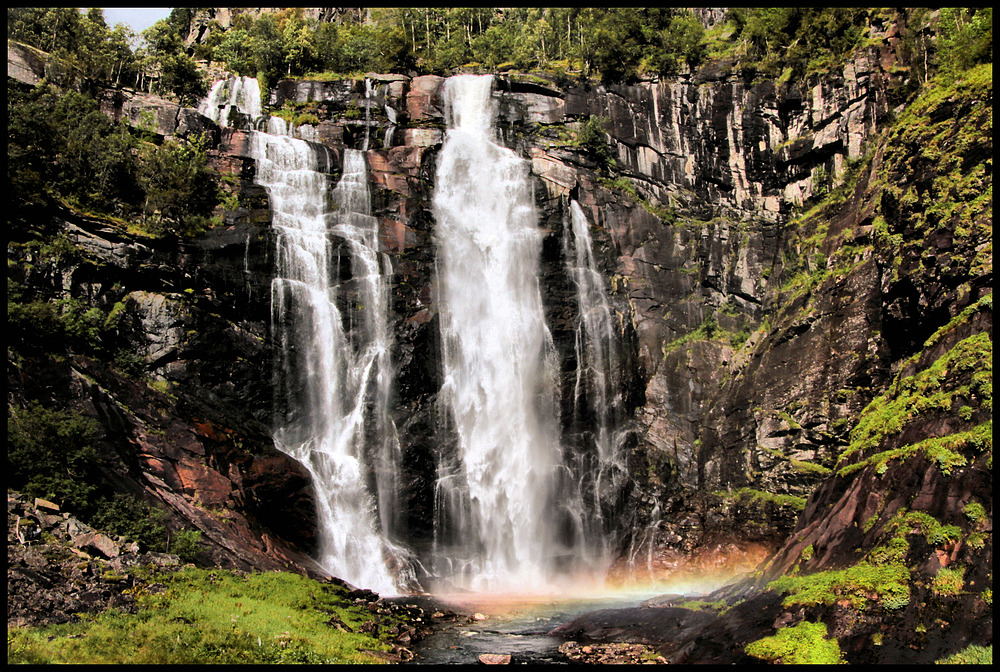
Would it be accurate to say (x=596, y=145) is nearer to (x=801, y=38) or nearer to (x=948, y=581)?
(x=801, y=38)

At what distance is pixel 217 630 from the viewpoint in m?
13.1

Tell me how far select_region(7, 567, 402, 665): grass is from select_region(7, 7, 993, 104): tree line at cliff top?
28480 mm

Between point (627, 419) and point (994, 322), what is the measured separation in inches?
635

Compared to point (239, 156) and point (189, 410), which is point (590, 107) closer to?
point (239, 156)

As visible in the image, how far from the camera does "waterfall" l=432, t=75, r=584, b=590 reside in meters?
27.0

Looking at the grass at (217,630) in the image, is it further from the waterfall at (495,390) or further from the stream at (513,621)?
the waterfall at (495,390)

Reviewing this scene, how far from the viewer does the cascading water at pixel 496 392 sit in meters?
27.0

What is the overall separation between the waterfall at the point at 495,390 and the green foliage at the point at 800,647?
46.6ft

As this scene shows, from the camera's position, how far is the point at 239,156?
31.8 meters

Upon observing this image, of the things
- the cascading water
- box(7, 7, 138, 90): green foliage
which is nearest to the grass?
the cascading water

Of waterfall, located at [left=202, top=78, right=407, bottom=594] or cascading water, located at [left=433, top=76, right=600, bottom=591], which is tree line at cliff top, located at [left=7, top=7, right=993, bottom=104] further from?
waterfall, located at [left=202, top=78, right=407, bottom=594]

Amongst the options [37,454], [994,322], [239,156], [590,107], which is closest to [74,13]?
[239,156]

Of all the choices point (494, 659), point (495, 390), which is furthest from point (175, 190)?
point (494, 659)

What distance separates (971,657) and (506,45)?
138ft
